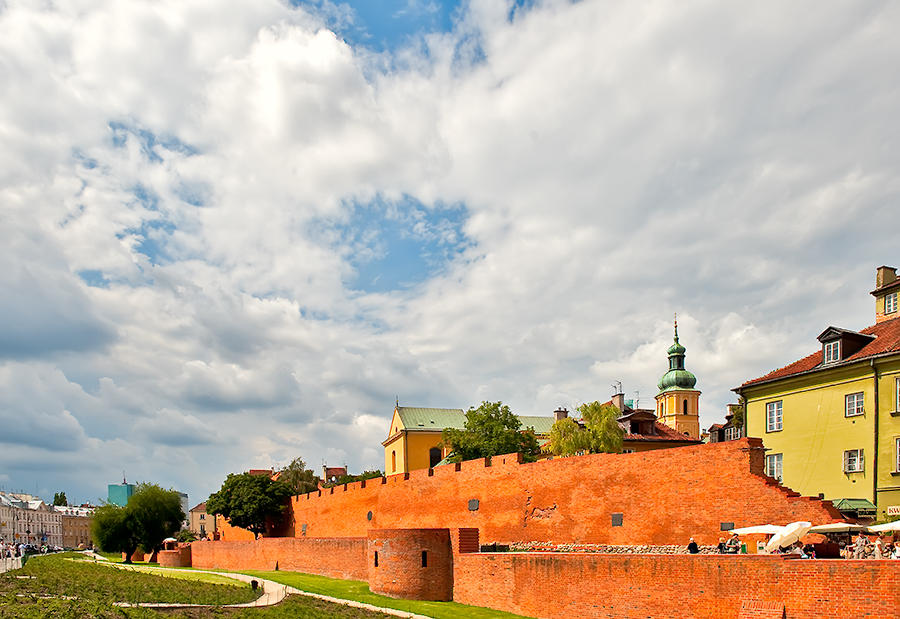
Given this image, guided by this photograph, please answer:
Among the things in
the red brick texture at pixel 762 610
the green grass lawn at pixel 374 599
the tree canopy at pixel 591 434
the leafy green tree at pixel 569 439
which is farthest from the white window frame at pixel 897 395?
the leafy green tree at pixel 569 439

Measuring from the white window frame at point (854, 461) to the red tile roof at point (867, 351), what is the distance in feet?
10.6

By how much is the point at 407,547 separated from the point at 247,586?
1011 cm

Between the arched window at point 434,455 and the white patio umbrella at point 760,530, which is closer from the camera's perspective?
the white patio umbrella at point 760,530

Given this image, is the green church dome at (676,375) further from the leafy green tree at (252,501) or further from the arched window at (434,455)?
the leafy green tree at (252,501)

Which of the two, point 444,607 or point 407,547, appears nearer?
point 444,607

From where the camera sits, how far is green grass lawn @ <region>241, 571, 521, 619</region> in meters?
25.8

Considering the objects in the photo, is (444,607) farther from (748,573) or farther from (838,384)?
(838,384)

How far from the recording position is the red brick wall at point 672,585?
16.7 metres

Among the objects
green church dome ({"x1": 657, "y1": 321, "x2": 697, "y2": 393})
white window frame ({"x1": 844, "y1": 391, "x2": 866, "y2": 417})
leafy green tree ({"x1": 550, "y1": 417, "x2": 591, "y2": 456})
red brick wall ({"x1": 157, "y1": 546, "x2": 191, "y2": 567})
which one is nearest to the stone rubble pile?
white window frame ({"x1": 844, "y1": 391, "x2": 866, "y2": 417})

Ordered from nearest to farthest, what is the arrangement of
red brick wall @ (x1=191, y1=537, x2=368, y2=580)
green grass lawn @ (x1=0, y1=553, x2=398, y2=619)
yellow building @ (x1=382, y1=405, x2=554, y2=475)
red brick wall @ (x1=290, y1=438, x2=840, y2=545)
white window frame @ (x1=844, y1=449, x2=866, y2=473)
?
red brick wall @ (x1=290, y1=438, x2=840, y2=545) → green grass lawn @ (x1=0, y1=553, x2=398, y2=619) → white window frame @ (x1=844, y1=449, x2=866, y2=473) → red brick wall @ (x1=191, y1=537, x2=368, y2=580) → yellow building @ (x1=382, y1=405, x2=554, y2=475)

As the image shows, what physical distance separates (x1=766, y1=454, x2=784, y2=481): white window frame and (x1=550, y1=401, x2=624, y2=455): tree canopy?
40.4 feet

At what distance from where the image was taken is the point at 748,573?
18906mm

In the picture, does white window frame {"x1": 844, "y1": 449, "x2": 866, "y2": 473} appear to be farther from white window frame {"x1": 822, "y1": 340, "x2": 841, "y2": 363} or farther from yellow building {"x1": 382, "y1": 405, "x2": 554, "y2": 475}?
yellow building {"x1": 382, "y1": 405, "x2": 554, "y2": 475}

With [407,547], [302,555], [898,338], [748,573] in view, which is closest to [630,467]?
[748,573]
